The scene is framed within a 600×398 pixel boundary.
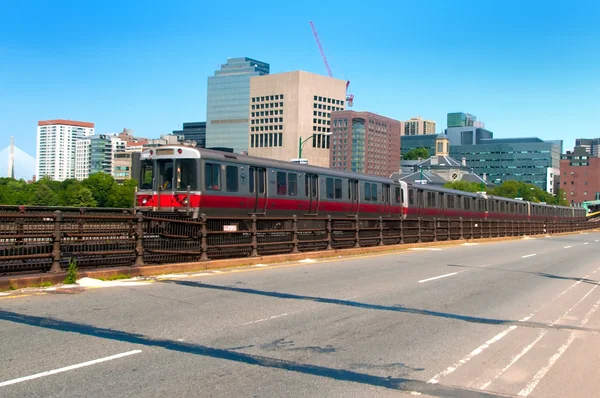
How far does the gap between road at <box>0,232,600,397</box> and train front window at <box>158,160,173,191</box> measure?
856 centimetres

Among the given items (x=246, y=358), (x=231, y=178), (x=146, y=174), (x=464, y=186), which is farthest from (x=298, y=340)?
(x=464, y=186)

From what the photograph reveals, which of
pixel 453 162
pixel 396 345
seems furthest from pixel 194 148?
pixel 453 162

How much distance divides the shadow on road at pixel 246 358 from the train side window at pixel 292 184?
17.2 m

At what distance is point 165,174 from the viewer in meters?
21.7

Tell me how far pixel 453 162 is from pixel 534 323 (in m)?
183

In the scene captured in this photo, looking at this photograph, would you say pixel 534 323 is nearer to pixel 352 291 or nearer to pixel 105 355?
pixel 352 291

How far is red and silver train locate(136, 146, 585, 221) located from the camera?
21.0 meters

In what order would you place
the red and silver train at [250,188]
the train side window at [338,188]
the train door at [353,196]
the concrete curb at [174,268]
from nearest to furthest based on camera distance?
1. the concrete curb at [174,268]
2. the red and silver train at [250,188]
3. the train side window at [338,188]
4. the train door at [353,196]

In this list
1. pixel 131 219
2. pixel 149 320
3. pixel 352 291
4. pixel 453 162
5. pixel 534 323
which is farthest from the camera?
pixel 453 162

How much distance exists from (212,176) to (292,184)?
5013mm

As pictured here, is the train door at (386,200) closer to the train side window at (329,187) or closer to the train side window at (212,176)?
the train side window at (329,187)

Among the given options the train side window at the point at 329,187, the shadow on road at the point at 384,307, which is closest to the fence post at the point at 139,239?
the shadow on road at the point at 384,307

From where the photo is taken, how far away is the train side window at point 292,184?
83.3ft

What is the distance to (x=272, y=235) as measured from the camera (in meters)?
19.0
